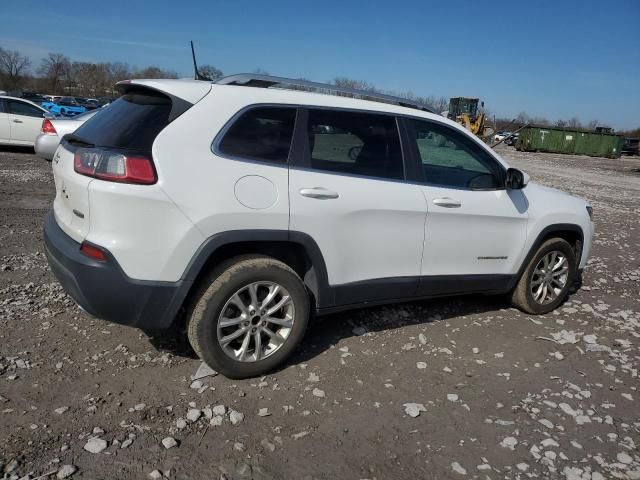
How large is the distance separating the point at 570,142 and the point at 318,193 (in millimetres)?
48286

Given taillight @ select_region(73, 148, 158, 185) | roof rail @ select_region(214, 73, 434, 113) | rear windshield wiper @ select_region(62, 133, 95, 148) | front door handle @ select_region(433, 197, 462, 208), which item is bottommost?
front door handle @ select_region(433, 197, 462, 208)

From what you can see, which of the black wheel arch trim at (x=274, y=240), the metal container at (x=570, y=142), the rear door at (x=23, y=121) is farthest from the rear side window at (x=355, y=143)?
the metal container at (x=570, y=142)

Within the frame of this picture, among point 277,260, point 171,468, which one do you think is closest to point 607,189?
point 277,260

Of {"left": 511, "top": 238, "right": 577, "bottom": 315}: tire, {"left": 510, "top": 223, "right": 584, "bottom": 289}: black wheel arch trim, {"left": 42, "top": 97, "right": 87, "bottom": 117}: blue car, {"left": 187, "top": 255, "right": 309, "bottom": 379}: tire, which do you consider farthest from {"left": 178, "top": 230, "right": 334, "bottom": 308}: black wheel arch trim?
{"left": 42, "top": 97, "right": 87, "bottom": 117}: blue car

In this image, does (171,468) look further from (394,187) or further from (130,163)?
(394,187)

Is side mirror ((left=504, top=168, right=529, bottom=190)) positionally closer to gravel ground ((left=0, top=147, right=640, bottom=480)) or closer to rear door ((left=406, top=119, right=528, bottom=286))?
rear door ((left=406, top=119, right=528, bottom=286))

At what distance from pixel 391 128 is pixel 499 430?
221 centimetres

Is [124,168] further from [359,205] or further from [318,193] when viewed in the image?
[359,205]

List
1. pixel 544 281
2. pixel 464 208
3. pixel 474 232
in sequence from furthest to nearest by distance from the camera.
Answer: pixel 544 281, pixel 474 232, pixel 464 208

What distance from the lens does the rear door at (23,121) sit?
13.1 metres

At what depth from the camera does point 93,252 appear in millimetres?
2879

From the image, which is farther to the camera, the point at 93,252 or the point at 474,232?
the point at 474,232

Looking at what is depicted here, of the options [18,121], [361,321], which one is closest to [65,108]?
[18,121]

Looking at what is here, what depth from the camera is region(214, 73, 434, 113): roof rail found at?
133 inches
